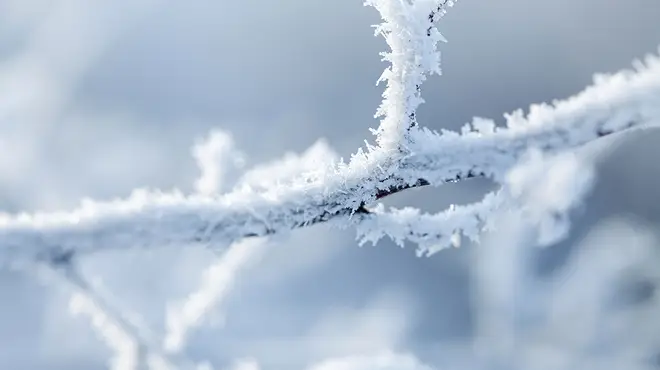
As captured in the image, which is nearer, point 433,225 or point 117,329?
point 433,225

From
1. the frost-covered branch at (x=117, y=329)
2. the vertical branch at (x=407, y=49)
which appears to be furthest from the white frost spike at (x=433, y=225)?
the frost-covered branch at (x=117, y=329)

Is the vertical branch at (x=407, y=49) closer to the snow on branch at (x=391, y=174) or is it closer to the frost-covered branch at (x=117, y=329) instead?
the snow on branch at (x=391, y=174)

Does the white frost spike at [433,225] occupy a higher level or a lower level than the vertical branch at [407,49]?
lower

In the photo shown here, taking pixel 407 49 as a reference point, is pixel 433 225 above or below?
below

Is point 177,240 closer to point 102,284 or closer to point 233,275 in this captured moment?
point 102,284

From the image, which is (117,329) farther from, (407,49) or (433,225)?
(407,49)

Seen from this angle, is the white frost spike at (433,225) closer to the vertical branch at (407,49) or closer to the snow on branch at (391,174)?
the snow on branch at (391,174)

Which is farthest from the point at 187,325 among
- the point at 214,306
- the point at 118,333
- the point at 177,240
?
the point at 177,240

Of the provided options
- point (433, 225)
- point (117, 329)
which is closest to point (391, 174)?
point (433, 225)
